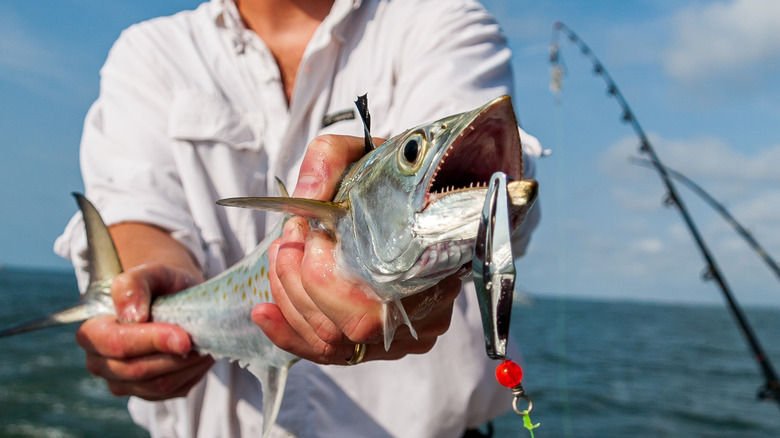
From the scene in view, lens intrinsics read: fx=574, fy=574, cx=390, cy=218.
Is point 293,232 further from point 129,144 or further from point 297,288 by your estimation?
point 129,144

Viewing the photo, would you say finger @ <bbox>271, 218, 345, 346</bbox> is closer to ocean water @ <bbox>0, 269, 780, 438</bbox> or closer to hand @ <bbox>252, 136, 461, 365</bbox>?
hand @ <bbox>252, 136, 461, 365</bbox>

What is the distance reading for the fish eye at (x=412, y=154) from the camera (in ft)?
3.77

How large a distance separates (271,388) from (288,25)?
1836 millimetres

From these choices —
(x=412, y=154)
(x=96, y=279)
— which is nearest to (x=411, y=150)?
(x=412, y=154)

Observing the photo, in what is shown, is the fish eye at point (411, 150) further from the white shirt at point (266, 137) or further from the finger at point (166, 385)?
the finger at point (166, 385)

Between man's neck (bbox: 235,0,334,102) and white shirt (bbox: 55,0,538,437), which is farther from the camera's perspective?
man's neck (bbox: 235,0,334,102)

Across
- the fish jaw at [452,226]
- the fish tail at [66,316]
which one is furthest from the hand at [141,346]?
the fish jaw at [452,226]

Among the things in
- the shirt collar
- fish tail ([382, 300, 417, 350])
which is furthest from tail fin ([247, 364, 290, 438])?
the shirt collar

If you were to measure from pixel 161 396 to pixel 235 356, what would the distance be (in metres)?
0.40

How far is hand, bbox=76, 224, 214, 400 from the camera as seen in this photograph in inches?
87.7

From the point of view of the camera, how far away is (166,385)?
2.26m

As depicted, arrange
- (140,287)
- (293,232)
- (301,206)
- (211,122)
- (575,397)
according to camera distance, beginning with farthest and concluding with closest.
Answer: (575,397)
(211,122)
(140,287)
(293,232)
(301,206)

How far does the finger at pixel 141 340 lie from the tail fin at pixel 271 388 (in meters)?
0.34

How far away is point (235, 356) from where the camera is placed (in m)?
2.20
